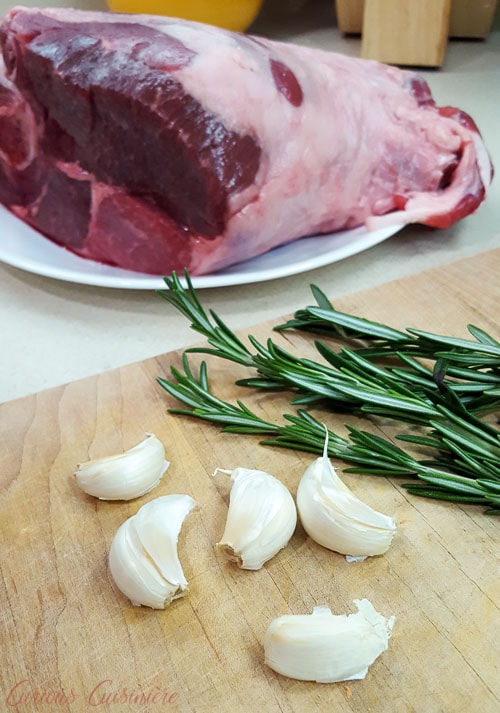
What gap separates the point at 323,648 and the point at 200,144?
71 centimetres

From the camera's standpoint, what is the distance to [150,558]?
60 centimetres

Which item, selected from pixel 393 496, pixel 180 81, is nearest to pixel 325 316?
pixel 393 496

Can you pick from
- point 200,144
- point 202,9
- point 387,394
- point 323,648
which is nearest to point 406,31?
point 202,9

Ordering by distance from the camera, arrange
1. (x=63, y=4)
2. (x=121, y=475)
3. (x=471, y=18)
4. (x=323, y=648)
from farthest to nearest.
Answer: (x=63, y=4) → (x=471, y=18) → (x=121, y=475) → (x=323, y=648)

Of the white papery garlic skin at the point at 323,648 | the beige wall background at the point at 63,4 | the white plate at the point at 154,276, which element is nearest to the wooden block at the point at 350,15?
the beige wall background at the point at 63,4

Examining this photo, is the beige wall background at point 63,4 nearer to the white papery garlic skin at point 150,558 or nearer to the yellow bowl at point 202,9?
the yellow bowl at point 202,9

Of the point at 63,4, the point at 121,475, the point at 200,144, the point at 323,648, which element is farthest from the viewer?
the point at 63,4

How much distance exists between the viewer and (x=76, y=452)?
2.43 feet

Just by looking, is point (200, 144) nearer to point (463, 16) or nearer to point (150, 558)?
point (150, 558)

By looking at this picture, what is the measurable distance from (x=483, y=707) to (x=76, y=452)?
0.44 metres

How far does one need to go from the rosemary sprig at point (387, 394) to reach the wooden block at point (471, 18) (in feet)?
5.46

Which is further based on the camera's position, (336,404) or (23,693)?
(336,404)

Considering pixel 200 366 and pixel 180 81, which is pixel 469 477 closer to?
pixel 200 366

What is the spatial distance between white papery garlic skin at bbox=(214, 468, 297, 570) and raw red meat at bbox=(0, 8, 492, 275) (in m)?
0.51
